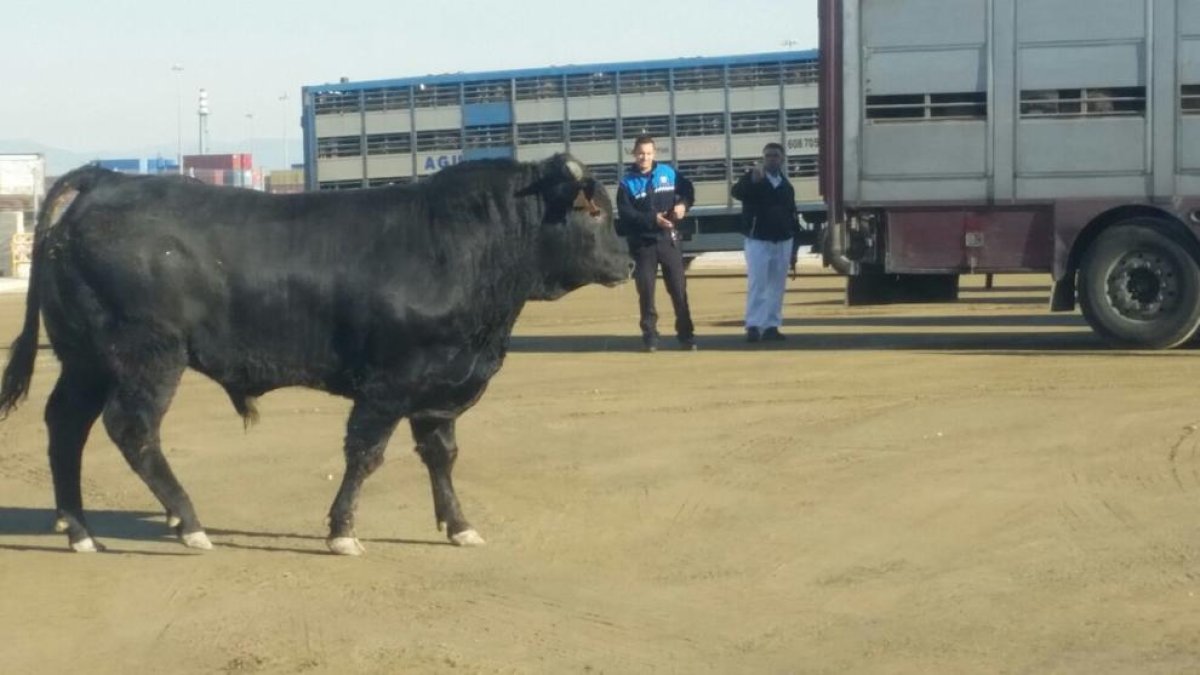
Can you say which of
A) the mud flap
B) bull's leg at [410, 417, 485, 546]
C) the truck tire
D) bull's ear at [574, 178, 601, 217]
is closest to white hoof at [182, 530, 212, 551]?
bull's leg at [410, 417, 485, 546]

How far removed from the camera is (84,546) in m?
9.09

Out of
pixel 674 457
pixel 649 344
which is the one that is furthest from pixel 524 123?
pixel 674 457

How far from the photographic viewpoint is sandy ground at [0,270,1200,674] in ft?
23.7

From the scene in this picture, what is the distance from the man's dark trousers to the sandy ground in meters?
2.08

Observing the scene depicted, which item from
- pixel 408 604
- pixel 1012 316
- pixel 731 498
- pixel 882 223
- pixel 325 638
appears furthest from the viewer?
pixel 1012 316

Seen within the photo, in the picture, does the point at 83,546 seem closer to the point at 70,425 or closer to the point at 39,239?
the point at 70,425

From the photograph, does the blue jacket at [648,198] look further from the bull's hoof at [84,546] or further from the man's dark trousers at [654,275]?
the bull's hoof at [84,546]

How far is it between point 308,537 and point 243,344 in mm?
993

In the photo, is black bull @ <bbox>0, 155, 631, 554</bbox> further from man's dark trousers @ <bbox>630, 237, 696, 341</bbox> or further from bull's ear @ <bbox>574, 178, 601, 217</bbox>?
man's dark trousers @ <bbox>630, 237, 696, 341</bbox>

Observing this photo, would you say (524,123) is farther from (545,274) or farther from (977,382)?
(545,274)

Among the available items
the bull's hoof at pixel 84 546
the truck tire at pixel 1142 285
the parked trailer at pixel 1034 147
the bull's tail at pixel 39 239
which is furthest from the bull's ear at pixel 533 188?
the truck tire at pixel 1142 285

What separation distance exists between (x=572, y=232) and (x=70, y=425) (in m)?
2.39

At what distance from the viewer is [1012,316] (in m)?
21.9

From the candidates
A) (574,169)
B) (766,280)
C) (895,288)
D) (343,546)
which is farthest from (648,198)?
(343,546)
